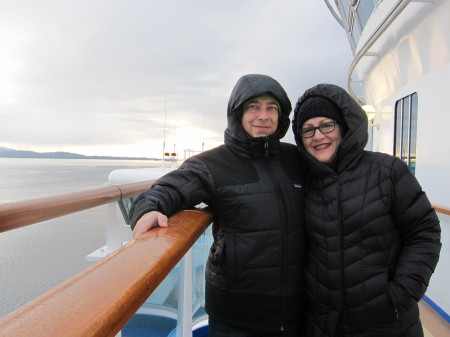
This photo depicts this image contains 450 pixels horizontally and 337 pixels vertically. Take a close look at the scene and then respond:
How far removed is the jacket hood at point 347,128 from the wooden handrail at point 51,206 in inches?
41.7

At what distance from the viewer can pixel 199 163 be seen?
153 cm

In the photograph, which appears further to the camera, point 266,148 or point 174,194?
point 266,148

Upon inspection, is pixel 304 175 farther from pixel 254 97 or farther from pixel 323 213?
pixel 254 97

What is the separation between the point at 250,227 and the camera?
Answer: 144 centimetres

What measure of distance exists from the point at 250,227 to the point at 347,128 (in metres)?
0.64

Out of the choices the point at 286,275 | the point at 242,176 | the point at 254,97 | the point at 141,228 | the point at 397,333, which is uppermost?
the point at 254,97

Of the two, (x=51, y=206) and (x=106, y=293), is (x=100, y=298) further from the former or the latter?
(x=51, y=206)

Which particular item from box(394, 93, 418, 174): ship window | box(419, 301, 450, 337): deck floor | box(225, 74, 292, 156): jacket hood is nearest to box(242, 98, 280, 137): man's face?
box(225, 74, 292, 156): jacket hood

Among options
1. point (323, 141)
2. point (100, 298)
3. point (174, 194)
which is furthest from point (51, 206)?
point (323, 141)

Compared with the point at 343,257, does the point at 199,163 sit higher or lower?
higher

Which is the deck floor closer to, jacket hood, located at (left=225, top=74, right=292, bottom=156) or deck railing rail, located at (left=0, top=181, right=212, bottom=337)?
jacket hood, located at (left=225, top=74, right=292, bottom=156)

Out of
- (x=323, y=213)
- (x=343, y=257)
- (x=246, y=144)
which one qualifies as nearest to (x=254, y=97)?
(x=246, y=144)

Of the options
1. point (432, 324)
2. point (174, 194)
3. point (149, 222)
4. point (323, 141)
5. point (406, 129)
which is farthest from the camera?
point (406, 129)

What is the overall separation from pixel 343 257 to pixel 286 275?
244mm
